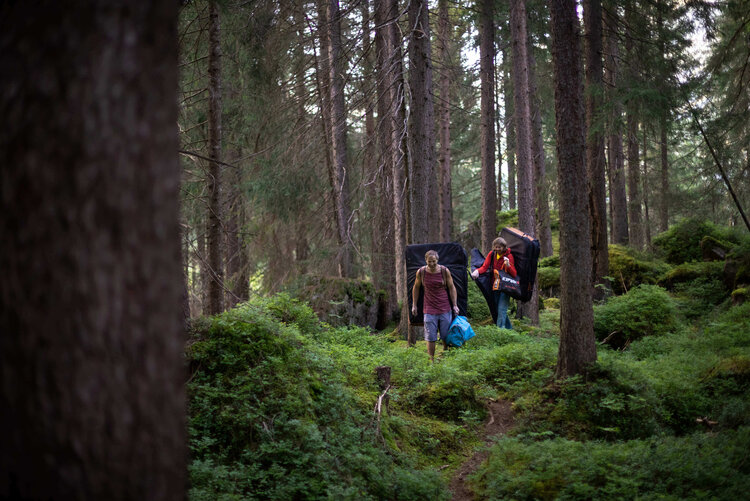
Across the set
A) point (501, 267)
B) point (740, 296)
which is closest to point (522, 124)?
point (501, 267)

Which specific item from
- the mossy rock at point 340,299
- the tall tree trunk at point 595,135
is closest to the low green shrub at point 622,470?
the mossy rock at point 340,299

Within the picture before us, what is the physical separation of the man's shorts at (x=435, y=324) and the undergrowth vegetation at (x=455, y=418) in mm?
375

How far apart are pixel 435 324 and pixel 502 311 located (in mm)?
2689

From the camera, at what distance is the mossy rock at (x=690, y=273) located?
13.0 meters

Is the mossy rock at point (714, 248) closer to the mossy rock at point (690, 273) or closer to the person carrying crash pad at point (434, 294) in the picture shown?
the mossy rock at point (690, 273)

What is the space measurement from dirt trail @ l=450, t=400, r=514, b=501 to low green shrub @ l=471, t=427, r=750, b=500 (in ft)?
0.51

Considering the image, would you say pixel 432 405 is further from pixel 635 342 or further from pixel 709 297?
pixel 709 297

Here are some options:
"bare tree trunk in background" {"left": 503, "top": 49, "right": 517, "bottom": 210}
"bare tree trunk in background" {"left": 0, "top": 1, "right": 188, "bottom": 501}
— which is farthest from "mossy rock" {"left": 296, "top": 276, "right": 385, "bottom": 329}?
"bare tree trunk in background" {"left": 503, "top": 49, "right": 517, "bottom": 210}

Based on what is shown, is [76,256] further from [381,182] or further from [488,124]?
[488,124]

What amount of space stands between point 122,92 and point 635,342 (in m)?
9.96

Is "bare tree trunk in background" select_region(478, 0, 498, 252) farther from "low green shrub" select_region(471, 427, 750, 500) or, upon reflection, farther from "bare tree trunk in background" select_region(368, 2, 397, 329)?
"low green shrub" select_region(471, 427, 750, 500)

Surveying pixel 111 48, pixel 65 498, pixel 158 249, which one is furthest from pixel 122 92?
pixel 65 498

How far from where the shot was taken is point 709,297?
11797 mm

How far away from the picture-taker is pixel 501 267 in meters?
11.6
